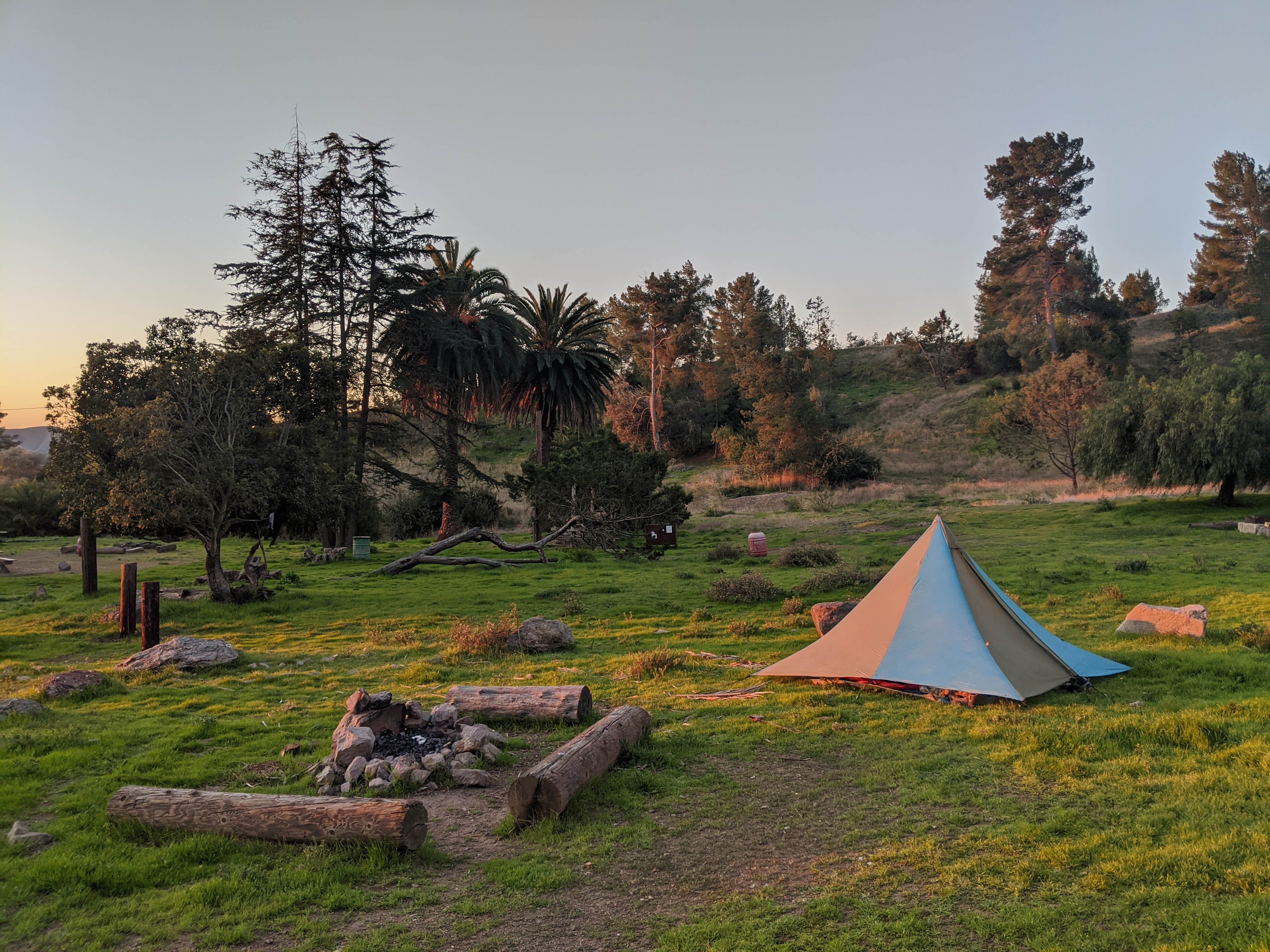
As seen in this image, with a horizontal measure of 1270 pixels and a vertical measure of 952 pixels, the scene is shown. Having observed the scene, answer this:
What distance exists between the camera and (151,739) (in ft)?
28.2

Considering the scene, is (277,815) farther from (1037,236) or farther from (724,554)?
(1037,236)

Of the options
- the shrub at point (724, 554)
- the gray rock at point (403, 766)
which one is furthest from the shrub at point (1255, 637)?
the shrub at point (724, 554)

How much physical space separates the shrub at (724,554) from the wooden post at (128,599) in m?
15.8

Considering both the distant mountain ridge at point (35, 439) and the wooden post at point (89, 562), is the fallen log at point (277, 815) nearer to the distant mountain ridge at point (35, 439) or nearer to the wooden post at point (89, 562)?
the wooden post at point (89, 562)

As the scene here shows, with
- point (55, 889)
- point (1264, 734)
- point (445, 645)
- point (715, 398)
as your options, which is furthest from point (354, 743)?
point (715, 398)

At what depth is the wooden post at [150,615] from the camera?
1367 cm

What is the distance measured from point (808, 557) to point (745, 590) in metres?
5.79

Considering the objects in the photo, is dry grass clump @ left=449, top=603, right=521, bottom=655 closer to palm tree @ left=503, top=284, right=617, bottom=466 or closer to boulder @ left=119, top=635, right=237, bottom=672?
boulder @ left=119, top=635, right=237, bottom=672

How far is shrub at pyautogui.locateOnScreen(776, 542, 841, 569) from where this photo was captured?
2205cm

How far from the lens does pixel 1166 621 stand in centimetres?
1205

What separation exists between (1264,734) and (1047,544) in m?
19.1

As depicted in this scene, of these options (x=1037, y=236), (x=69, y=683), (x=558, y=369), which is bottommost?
(x=69, y=683)

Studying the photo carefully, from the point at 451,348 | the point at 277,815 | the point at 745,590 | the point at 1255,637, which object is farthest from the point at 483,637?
the point at 451,348

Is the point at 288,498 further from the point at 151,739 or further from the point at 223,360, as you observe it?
the point at 151,739
